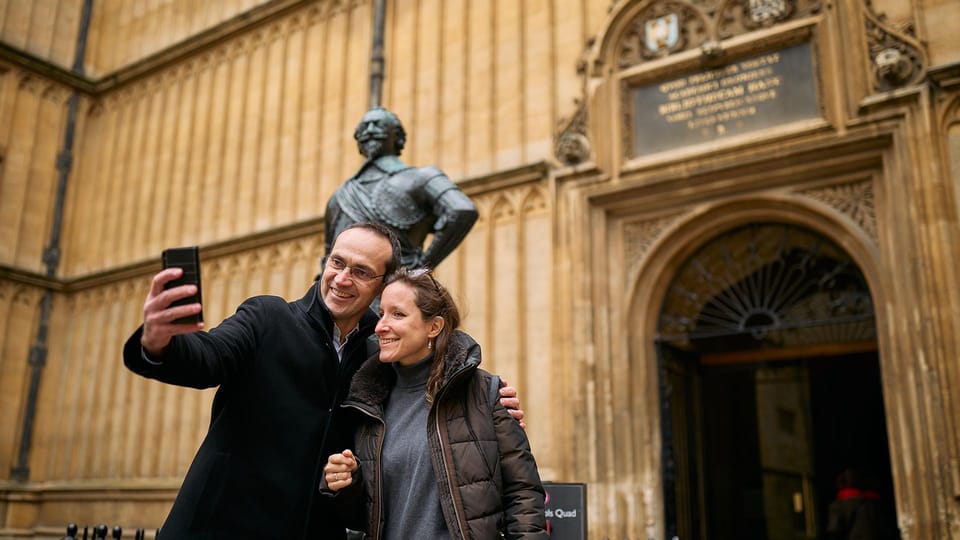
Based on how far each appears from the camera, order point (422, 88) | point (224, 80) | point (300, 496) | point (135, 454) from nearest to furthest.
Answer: point (300, 496) < point (422, 88) < point (135, 454) < point (224, 80)

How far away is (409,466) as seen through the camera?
1938 millimetres

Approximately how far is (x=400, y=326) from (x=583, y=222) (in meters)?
5.80

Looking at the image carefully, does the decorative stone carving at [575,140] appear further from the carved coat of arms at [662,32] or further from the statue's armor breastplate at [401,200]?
the statue's armor breastplate at [401,200]

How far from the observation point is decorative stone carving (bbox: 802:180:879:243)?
6.59 meters

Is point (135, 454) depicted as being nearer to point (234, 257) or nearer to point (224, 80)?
point (234, 257)

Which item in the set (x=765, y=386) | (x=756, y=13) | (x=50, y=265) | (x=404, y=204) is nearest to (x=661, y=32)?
(x=756, y=13)

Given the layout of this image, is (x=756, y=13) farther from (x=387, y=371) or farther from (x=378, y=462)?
(x=378, y=462)

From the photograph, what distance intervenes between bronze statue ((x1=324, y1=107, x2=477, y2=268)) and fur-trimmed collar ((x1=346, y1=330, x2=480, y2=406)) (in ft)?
5.41

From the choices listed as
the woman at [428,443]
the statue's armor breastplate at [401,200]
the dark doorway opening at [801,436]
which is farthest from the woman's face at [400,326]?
the dark doorway opening at [801,436]

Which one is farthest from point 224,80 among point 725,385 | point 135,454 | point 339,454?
point 339,454

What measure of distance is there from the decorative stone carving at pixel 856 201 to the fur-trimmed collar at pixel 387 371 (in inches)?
215

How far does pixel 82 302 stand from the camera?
41.1 ft

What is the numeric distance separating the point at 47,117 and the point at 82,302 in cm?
291

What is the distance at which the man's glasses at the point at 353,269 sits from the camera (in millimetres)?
2023
